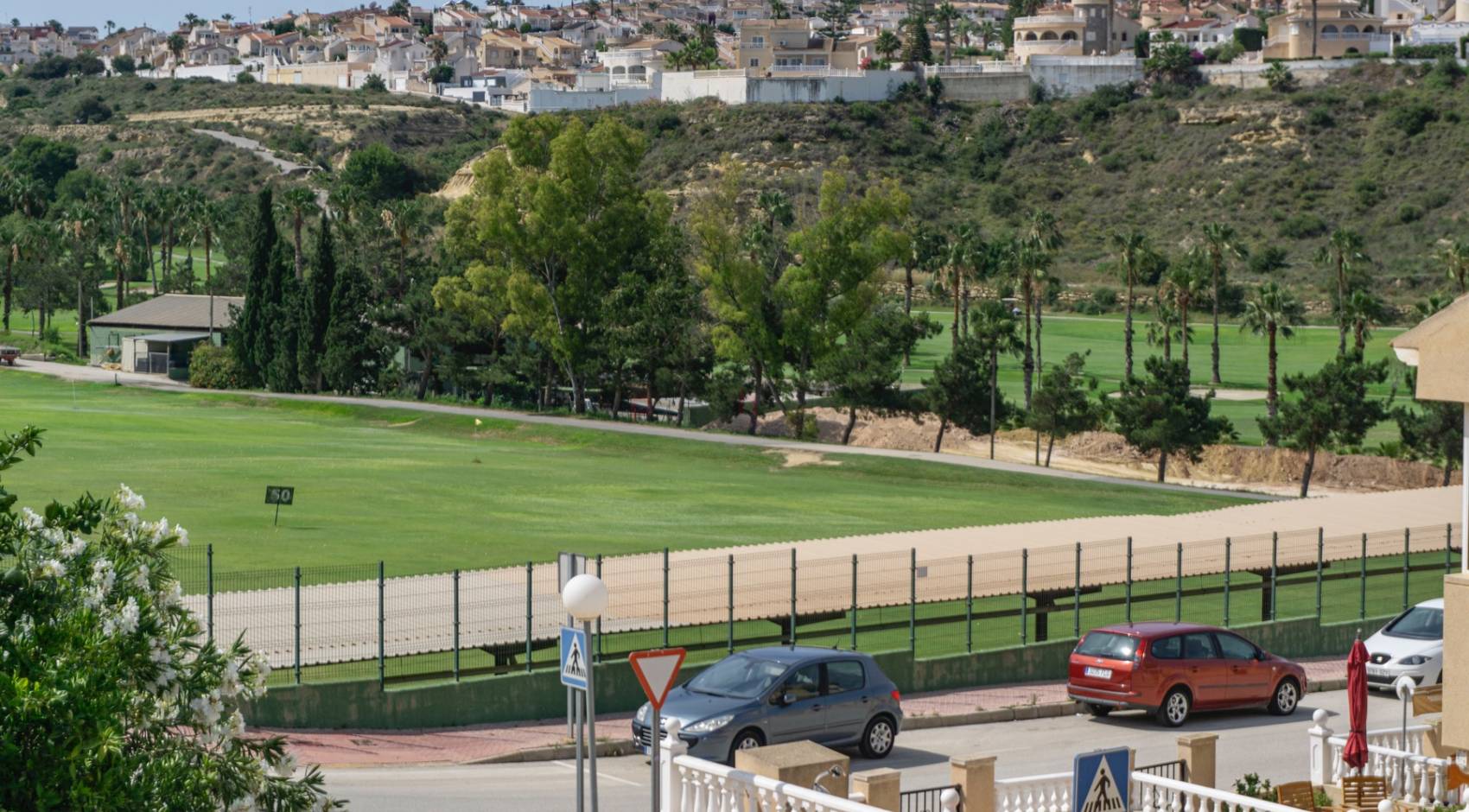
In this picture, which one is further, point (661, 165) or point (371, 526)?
point (661, 165)

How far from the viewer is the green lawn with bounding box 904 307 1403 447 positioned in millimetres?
107312

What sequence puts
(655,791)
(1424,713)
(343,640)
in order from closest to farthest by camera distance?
(655,791)
(1424,713)
(343,640)

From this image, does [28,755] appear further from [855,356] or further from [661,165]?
[661,165]

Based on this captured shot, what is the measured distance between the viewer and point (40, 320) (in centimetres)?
12675

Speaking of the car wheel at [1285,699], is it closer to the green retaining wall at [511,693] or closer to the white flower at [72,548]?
the green retaining wall at [511,693]

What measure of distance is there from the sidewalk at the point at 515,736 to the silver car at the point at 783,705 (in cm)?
208

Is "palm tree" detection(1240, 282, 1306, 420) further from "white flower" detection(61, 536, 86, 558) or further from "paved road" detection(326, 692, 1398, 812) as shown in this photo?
"white flower" detection(61, 536, 86, 558)

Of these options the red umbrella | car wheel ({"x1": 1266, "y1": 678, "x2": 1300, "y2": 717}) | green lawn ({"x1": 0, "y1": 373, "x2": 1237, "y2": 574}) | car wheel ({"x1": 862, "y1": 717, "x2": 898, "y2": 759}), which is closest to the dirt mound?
green lawn ({"x1": 0, "y1": 373, "x2": 1237, "y2": 574})

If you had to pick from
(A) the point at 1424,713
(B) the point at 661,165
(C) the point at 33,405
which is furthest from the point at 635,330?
(B) the point at 661,165

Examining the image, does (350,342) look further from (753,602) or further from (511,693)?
(511,693)

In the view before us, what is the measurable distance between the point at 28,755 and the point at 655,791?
543cm

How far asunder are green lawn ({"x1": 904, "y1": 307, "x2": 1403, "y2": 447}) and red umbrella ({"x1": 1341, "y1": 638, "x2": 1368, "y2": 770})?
7540 cm

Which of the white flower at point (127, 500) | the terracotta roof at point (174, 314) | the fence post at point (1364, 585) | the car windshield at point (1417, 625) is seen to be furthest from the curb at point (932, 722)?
the terracotta roof at point (174, 314)

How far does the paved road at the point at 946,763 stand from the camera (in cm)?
2291
